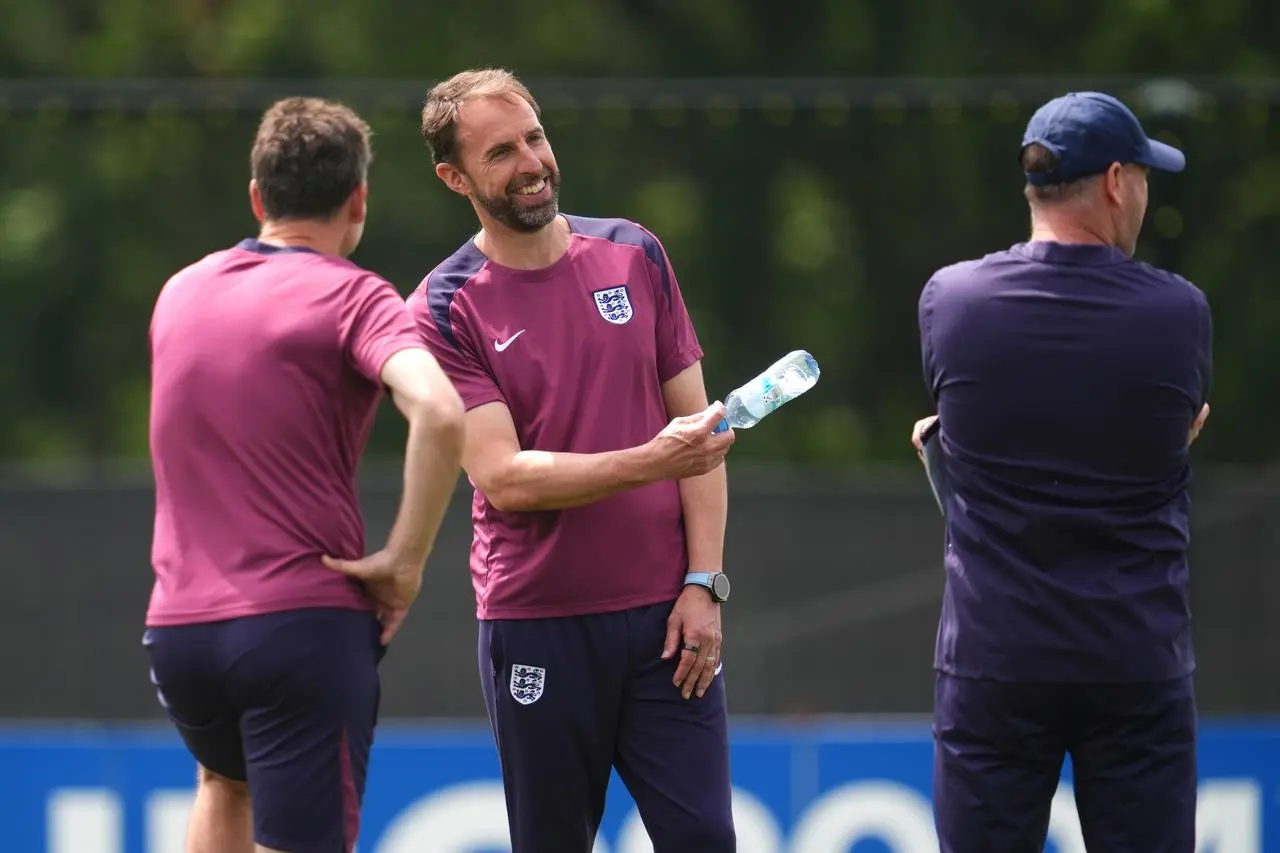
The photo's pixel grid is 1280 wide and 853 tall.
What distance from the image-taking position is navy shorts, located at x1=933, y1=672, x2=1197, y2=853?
3.35 metres

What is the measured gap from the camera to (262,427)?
3289 millimetres

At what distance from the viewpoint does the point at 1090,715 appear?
3.38 meters

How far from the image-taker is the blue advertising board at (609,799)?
18.2 feet

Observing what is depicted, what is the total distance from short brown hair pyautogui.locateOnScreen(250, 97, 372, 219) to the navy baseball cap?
1.33m

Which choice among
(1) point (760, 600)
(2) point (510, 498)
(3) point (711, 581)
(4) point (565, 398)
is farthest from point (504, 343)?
(1) point (760, 600)

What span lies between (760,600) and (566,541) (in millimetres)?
3746

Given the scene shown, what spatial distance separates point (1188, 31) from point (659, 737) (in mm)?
5906

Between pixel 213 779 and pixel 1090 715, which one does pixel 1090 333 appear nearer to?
pixel 1090 715

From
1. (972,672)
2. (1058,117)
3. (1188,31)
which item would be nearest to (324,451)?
(972,672)

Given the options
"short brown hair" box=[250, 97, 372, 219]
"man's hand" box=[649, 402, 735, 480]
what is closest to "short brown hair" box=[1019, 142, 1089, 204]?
"man's hand" box=[649, 402, 735, 480]

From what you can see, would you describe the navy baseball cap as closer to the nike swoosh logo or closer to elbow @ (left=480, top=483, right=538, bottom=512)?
the nike swoosh logo

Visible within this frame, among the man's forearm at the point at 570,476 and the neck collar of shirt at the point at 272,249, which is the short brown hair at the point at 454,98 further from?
the man's forearm at the point at 570,476

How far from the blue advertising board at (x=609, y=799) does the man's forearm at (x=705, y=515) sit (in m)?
2.14

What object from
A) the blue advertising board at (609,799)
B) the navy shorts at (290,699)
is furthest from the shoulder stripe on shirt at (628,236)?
the blue advertising board at (609,799)
